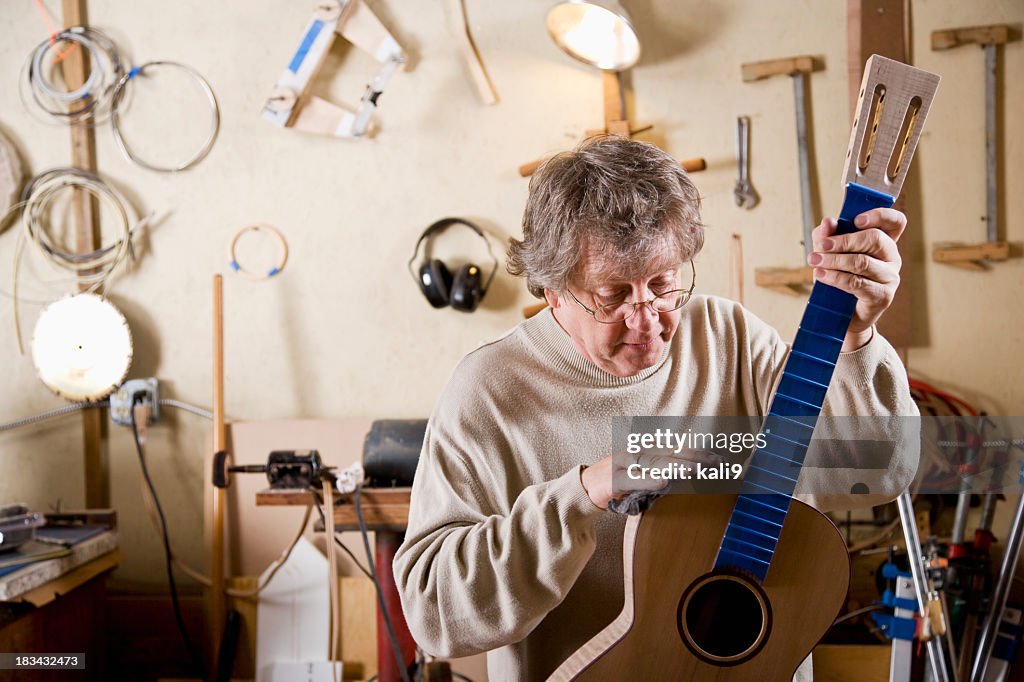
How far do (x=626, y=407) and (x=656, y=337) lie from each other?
0.41 ft

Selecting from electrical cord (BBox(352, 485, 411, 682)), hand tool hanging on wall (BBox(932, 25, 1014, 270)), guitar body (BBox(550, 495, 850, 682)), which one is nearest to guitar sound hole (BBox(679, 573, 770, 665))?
guitar body (BBox(550, 495, 850, 682))

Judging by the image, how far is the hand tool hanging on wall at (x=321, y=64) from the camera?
284 centimetres

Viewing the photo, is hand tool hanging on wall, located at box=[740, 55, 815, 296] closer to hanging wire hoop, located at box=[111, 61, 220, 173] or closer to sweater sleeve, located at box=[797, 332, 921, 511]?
sweater sleeve, located at box=[797, 332, 921, 511]

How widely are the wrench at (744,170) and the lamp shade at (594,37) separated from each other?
17.4 inches

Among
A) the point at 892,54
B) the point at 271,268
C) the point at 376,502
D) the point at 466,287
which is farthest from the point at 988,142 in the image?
the point at 271,268

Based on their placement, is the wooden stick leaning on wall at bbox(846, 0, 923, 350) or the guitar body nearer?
the guitar body

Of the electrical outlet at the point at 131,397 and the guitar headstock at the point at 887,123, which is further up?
the guitar headstock at the point at 887,123

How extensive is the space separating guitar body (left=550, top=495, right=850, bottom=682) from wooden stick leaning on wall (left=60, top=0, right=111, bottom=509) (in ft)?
8.41

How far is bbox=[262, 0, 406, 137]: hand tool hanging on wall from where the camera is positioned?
2.84 meters

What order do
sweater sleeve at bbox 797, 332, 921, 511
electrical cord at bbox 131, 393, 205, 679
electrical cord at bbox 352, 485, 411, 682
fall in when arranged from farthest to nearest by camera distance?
electrical cord at bbox 131, 393, 205, 679
electrical cord at bbox 352, 485, 411, 682
sweater sleeve at bbox 797, 332, 921, 511

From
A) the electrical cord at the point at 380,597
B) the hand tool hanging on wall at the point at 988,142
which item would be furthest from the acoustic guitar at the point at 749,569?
the hand tool hanging on wall at the point at 988,142

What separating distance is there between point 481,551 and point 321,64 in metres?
2.34

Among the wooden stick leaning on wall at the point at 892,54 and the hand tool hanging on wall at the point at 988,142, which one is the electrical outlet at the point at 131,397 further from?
the hand tool hanging on wall at the point at 988,142

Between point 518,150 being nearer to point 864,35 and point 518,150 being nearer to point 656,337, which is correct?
point 864,35
